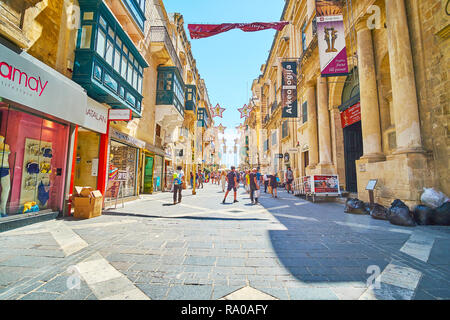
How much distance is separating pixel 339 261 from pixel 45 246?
5.00 m

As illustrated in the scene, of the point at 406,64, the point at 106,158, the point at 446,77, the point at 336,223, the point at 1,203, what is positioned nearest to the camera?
the point at 1,203

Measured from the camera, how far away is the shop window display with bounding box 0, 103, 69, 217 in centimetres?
514

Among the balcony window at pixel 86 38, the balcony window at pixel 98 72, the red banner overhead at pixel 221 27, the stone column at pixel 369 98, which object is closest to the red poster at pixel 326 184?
the stone column at pixel 369 98

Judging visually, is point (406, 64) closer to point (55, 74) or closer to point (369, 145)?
point (369, 145)

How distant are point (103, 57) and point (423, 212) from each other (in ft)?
37.6

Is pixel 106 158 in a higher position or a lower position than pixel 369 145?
lower

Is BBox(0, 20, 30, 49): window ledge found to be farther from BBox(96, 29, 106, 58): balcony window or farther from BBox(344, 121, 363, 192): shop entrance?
BBox(344, 121, 363, 192): shop entrance

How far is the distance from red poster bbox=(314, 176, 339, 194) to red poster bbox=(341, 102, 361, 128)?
139 inches

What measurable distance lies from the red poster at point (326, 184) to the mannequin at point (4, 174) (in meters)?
11.1

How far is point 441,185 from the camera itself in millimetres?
6242

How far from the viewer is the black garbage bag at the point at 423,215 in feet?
17.5

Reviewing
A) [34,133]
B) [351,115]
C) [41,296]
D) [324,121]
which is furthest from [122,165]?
[351,115]

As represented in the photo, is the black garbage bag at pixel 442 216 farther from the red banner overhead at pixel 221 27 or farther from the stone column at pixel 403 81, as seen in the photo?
the red banner overhead at pixel 221 27
